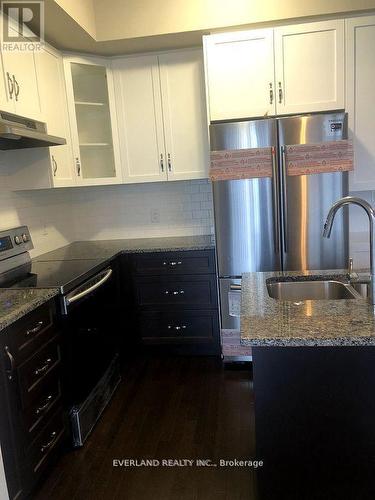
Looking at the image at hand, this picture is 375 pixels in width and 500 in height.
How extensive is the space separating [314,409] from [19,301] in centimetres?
126

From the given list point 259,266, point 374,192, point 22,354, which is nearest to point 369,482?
point 22,354

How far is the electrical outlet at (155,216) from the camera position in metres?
3.34

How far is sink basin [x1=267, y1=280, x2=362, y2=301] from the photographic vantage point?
5.50 feet

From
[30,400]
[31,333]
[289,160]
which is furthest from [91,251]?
[289,160]

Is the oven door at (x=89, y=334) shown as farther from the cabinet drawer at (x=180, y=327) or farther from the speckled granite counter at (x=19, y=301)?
the cabinet drawer at (x=180, y=327)

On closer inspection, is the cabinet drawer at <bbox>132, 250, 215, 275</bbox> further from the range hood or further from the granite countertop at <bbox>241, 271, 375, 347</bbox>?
the granite countertop at <bbox>241, 271, 375, 347</bbox>

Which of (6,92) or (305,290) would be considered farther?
(6,92)

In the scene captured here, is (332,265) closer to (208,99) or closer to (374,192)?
(374,192)

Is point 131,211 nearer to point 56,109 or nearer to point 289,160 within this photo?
point 56,109

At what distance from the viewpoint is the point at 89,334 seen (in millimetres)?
2131

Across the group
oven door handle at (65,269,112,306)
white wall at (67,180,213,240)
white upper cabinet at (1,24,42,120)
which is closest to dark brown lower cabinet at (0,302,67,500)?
oven door handle at (65,269,112,306)

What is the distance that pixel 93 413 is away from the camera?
2.13 metres

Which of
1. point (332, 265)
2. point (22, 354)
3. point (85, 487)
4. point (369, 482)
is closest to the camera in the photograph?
point (369, 482)

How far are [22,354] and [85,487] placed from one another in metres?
0.71
